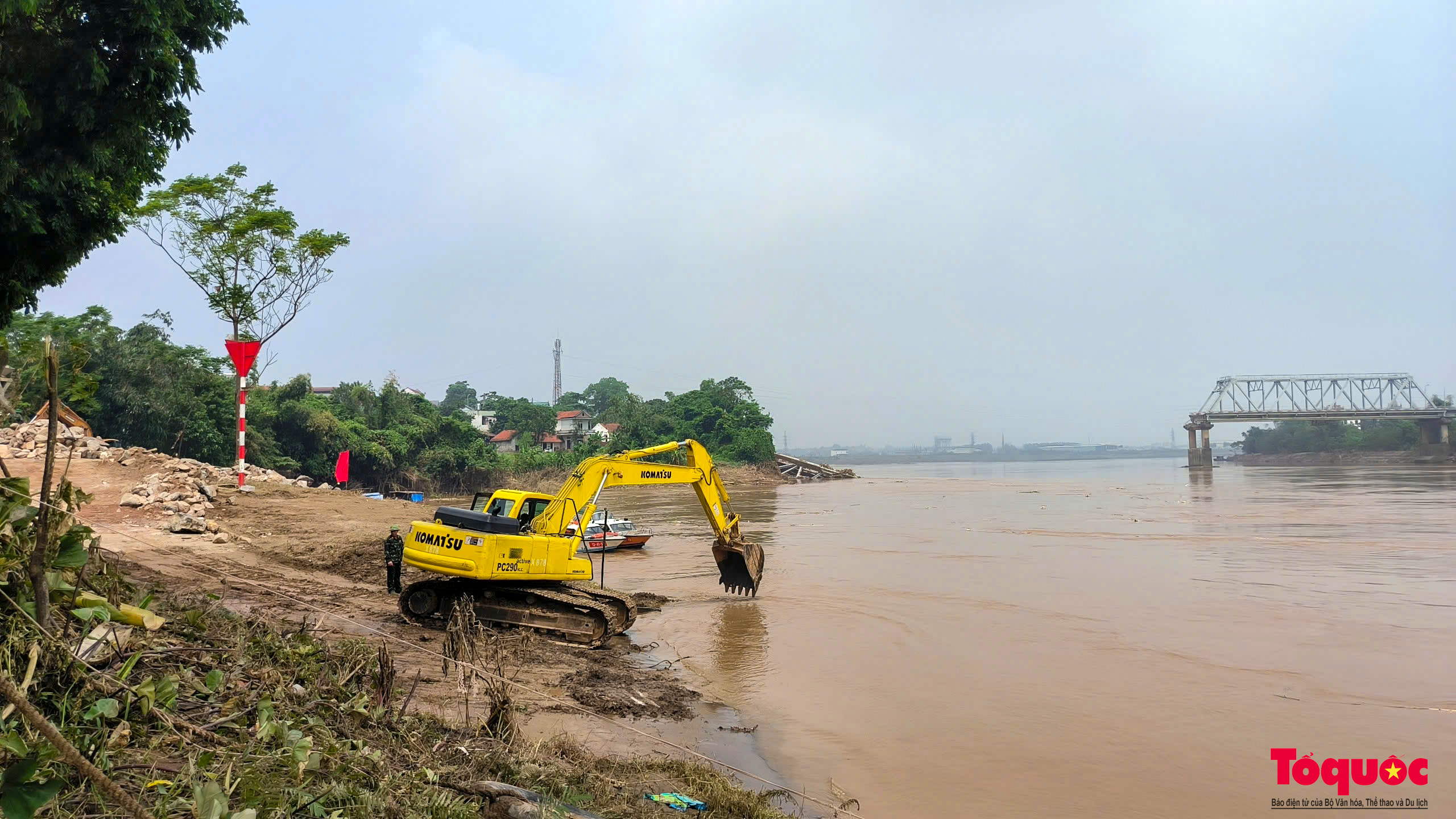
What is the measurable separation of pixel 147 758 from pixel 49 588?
3.34ft

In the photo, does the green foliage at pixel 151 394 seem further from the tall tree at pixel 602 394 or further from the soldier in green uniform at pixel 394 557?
the tall tree at pixel 602 394

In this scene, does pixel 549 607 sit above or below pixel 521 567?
below

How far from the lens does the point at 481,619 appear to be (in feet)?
39.0

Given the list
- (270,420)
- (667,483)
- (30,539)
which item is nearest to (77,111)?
(30,539)

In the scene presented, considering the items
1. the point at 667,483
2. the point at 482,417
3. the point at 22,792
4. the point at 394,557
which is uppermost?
the point at 482,417

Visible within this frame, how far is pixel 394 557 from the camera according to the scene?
14.1m

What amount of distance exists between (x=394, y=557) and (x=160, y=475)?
920 cm

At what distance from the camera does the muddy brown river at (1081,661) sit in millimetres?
7652

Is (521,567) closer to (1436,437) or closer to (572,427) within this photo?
(572,427)

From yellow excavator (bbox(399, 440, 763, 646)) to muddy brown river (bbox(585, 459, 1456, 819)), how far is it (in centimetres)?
138

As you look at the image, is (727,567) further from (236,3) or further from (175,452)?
(175,452)

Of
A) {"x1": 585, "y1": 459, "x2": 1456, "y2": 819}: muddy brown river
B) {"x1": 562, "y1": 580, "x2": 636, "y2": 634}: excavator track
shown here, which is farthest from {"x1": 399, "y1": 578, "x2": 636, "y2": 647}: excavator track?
{"x1": 585, "y1": 459, "x2": 1456, "y2": 819}: muddy brown river

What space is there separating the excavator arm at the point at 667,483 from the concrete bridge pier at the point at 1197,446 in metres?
82.9

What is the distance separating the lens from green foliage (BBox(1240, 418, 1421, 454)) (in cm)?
9338
